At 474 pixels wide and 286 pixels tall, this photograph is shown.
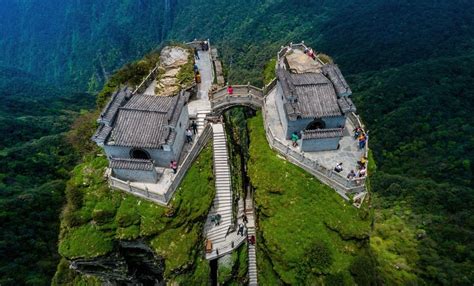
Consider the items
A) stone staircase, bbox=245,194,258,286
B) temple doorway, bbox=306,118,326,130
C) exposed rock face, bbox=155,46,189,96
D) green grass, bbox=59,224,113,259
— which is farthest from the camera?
exposed rock face, bbox=155,46,189,96

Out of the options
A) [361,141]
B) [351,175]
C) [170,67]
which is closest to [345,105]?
[361,141]

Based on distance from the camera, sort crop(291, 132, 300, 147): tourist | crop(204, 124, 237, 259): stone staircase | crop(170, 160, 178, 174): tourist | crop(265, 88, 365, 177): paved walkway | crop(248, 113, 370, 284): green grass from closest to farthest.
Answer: crop(248, 113, 370, 284): green grass → crop(170, 160, 178, 174): tourist → crop(265, 88, 365, 177): paved walkway → crop(204, 124, 237, 259): stone staircase → crop(291, 132, 300, 147): tourist

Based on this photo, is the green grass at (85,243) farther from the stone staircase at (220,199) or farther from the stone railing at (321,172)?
the stone railing at (321,172)

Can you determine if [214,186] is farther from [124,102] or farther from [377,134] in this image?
[377,134]

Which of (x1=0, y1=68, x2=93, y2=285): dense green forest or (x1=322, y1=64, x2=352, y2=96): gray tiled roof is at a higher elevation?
(x1=322, y1=64, x2=352, y2=96): gray tiled roof

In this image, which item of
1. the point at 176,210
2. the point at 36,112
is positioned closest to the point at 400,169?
the point at 176,210

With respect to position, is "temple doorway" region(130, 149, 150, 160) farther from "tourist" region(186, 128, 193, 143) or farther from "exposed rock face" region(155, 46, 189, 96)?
"exposed rock face" region(155, 46, 189, 96)

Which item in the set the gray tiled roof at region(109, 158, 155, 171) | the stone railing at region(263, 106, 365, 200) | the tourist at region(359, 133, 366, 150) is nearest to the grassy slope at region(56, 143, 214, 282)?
the gray tiled roof at region(109, 158, 155, 171)
